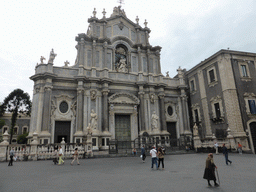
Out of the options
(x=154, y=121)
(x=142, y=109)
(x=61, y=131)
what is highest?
(x=142, y=109)

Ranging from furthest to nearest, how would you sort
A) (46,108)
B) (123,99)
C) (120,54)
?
(120,54) → (123,99) → (46,108)

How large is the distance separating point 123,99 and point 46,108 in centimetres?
939

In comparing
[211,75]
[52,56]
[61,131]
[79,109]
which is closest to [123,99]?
[79,109]

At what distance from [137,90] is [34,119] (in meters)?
13.3

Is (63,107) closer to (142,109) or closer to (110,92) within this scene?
(110,92)

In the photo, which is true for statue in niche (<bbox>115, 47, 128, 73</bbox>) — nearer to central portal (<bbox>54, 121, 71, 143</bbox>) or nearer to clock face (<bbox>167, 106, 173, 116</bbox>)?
clock face (<bbox>167, 106, 173, 116</bbox>)

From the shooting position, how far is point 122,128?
79.8 ft

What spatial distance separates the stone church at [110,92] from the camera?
2152 cm

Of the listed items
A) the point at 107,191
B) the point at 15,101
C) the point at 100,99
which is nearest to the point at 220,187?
the point at 107,191

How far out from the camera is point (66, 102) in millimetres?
22641

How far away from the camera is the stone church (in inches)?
847

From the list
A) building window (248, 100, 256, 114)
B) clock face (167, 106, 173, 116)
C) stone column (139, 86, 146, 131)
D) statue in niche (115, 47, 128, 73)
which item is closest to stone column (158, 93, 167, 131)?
clock face (167, 106, 173, 116)

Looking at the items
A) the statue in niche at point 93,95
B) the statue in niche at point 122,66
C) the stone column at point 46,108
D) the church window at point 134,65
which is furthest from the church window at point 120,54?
the stone column at point 46,108

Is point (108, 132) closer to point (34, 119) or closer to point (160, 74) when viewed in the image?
point (34, 119)
